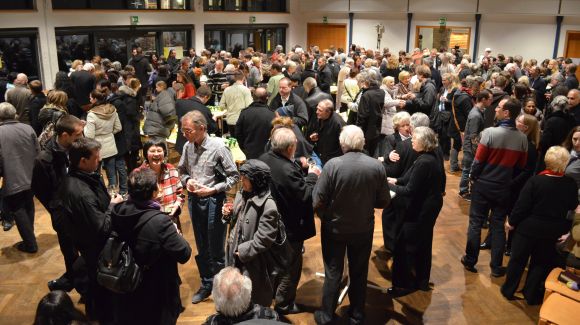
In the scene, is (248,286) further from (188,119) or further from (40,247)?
(40,247)

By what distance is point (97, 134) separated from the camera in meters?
5.70

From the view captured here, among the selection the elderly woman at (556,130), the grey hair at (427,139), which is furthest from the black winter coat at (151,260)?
the elderly woman at (556,130)

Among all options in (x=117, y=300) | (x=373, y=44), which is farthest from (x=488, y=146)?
(x=373, y=44)

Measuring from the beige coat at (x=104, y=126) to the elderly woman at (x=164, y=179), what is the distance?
2.02 m

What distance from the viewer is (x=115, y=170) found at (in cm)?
634

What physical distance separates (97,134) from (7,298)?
6.98ft

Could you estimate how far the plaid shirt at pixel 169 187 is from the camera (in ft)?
12.7

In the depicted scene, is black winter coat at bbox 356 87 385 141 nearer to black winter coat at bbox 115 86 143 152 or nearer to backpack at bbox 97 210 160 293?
black winter coat at bbox 115 86 143 152

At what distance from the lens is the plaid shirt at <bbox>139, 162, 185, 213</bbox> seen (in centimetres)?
386

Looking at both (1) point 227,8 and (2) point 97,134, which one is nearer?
(2) point 97,134

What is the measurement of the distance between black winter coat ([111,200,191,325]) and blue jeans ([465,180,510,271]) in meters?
2.95

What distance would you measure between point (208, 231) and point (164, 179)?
23.1 inches

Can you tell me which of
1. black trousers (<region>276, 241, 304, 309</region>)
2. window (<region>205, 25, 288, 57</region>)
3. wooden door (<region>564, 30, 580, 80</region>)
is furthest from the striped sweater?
wooden door (<region>564, 30, 580, 80</region>)

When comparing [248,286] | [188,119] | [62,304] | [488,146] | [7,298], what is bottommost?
[7,298]
